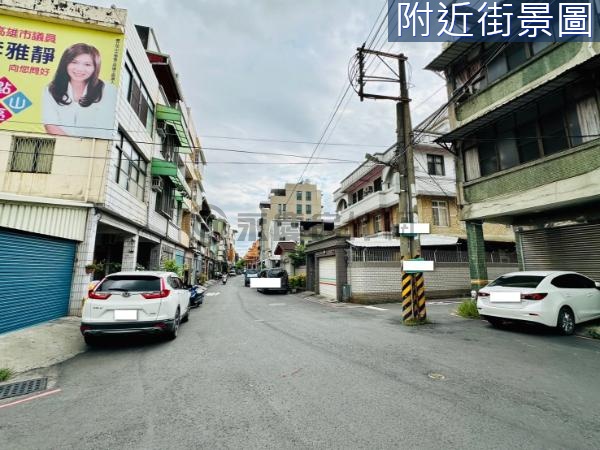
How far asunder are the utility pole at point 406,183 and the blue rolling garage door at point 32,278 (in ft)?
32.9

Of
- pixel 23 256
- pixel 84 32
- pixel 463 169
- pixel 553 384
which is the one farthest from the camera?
pixel 463 169

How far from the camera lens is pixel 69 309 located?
30.3 ft

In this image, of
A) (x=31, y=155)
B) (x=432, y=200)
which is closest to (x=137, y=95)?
(x=31, y=155)

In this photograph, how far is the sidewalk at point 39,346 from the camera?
5.42 meters

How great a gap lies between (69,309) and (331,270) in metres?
12.4

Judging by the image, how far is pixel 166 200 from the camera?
766 inches

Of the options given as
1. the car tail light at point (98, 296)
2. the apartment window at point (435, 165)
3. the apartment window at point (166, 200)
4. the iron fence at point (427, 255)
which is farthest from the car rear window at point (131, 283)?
the apartment window at point (435, 165)

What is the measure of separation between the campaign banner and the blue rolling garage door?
177 inches

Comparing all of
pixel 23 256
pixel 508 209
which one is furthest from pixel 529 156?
pixel 23 256

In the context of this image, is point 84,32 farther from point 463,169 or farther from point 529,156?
point 529,156

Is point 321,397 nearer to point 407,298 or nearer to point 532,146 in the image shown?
point 407,298

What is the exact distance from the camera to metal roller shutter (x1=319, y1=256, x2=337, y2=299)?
17172 millimetres

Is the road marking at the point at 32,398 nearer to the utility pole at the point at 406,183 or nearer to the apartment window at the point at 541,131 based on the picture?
the utility pole at the point at 406,183

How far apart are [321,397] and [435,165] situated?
1956cm
